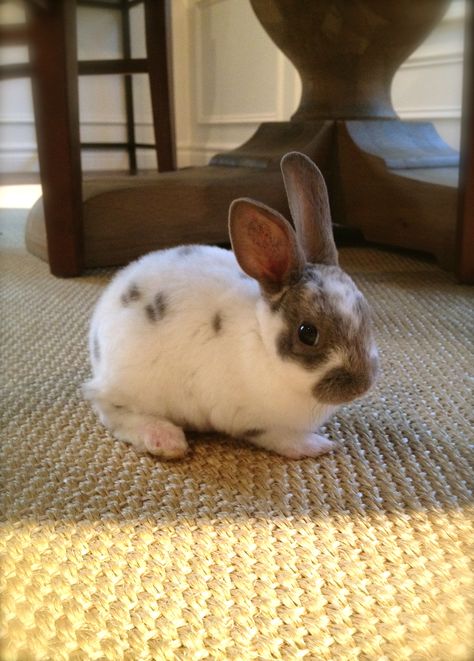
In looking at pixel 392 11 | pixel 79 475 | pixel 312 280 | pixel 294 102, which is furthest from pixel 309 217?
pixel 294 102

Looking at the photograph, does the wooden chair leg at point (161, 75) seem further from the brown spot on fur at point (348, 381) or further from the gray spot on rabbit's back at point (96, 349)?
the brown spot on fur at point (348, 381)

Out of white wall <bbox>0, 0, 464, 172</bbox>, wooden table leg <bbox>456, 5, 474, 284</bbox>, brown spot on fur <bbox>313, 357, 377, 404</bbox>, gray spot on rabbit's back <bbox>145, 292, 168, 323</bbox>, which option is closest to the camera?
brown spot on fur <bbox>313, 357, 377, 404</bbox>

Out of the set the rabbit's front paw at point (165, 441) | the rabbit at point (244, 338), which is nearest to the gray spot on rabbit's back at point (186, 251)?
the rabbit at point (244, 338)

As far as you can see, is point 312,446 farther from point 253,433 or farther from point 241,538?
point 241,538

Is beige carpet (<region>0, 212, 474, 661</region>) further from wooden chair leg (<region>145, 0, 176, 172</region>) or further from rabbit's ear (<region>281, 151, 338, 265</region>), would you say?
wooden chair leg (<region>145, 0, 176, 172</region>)

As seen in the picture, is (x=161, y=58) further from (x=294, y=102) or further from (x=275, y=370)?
(x=275, y=370)

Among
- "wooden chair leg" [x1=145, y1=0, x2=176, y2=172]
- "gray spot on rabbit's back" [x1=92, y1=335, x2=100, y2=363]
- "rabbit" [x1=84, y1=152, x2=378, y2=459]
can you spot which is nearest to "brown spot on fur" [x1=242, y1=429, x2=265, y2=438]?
"rabbit" [x1=84, y1=152, x2=378, y2=459]

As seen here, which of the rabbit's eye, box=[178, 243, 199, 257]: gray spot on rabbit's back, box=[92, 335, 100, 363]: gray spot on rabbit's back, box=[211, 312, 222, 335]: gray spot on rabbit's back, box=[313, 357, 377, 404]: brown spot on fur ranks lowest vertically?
box=[92, 335, 100, 363]: gray spot on rabbit's back
